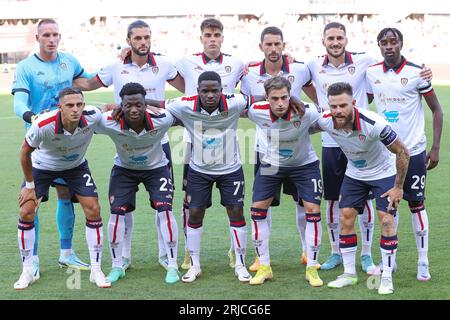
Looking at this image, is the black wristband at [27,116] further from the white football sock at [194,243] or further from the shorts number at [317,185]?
the shorts number at [317,185]

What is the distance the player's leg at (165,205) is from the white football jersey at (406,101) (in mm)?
2014

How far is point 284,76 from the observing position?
23.9 feet

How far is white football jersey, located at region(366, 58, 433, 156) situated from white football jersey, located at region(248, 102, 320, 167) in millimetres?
655

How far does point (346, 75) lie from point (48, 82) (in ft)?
8.94

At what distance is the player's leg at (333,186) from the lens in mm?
7156

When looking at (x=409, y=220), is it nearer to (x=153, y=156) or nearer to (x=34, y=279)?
(x=153, y=156)

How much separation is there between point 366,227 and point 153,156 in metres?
2.04

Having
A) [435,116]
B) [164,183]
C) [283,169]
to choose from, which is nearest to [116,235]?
[164,183]

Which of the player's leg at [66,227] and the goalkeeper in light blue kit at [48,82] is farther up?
the goalkeeper in light blue kit at [48,82]

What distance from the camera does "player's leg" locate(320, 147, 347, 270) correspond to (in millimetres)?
7156

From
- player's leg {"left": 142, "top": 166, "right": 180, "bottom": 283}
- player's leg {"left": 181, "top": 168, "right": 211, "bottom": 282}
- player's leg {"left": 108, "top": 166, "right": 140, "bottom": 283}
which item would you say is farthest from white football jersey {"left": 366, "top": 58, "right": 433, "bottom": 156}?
player's leg {"left": 108, "top": 166, "right": 140, "bottom": 283}

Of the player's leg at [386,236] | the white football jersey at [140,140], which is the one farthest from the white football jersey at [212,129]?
the player's leg at [386,236]

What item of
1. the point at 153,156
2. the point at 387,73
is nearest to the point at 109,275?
the point at 153,156

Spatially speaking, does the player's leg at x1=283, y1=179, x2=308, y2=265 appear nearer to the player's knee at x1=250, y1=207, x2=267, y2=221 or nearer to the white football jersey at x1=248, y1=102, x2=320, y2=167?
the white football jersey at x1=248, y1=102, x2=320, y2=167
